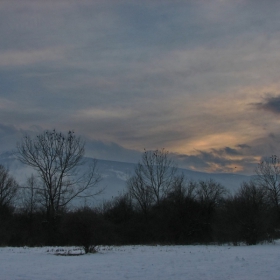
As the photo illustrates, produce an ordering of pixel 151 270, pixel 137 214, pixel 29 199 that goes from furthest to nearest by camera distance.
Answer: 1. pixel 29 199
2. pixel 137 214
3. pixel 151 270

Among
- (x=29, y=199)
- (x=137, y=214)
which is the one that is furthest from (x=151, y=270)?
(x=29, y=199)

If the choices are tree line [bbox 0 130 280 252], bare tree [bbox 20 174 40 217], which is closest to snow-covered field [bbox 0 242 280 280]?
tree line [bbox 0 130 280 252]

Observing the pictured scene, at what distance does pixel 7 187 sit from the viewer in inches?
2189

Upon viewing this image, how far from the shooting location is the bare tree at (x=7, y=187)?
5380cm

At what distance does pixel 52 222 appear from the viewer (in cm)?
3700

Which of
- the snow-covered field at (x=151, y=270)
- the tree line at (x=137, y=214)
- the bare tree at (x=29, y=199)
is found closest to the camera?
the snow-covered field at (x=151, y=270)

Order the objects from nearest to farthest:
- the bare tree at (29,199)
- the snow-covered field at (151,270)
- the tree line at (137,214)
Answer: the snow-covered field at (151,270) → the tree line at (137,214) → the bare tree at (29,199)

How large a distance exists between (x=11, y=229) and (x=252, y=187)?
23.6 metres

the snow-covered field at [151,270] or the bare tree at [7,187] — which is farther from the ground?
the bare tree at [7,187]

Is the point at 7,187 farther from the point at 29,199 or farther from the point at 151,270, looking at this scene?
the point at 151,270

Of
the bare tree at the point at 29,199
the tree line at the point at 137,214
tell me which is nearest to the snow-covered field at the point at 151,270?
the tree line at the point at 137,214

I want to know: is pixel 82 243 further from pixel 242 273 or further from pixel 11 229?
pixel 11 229

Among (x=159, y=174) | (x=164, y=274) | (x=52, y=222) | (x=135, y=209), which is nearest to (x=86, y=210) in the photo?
(x=164, y=274)

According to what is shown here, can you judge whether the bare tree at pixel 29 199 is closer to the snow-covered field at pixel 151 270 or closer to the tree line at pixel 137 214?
the tree line at pixel 137 214
